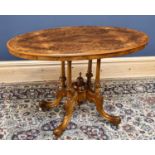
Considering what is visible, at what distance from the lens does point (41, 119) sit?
195cm

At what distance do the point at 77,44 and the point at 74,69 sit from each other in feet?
3.41

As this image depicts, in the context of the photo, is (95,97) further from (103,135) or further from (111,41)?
(111,41)

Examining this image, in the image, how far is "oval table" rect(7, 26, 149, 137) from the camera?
1401mm

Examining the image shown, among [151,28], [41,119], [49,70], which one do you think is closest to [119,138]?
[41,119]

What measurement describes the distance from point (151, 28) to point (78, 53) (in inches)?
55.0

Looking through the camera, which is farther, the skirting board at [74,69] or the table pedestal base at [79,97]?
the skirting board at [74,69]

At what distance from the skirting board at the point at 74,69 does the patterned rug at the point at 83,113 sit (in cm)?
8

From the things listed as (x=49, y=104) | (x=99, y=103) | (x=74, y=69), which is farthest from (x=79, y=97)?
(x=74, y=69)

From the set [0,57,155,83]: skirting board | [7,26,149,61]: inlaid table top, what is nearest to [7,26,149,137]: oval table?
[7,26,149,61]: inlaid table top

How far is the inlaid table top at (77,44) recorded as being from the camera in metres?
1.39

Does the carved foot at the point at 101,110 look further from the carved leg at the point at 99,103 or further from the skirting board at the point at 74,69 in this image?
the skirting board at the point at 74,69

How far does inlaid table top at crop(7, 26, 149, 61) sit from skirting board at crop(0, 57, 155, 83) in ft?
2.27

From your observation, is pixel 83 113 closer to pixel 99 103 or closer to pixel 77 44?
pixel 99 103

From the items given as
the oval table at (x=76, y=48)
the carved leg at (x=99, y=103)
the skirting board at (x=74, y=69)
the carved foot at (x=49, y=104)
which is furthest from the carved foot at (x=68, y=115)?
the skirting board at (x=74, y=69)
